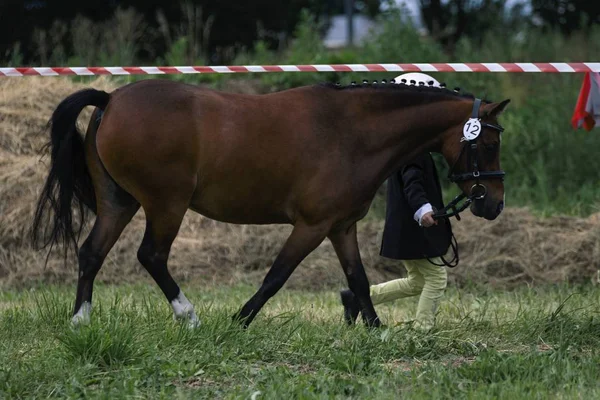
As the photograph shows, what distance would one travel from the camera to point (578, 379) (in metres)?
5.60

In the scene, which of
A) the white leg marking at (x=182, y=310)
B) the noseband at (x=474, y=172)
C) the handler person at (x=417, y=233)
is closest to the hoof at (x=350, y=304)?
the handler person at (x=417, y=233)

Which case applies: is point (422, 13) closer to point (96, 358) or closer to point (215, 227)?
point (215, 227)

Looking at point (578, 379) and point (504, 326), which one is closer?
point (578, 379)

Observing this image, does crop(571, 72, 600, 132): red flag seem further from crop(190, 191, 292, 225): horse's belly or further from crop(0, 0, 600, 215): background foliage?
crop(0, 0, 600, 215): background foliage

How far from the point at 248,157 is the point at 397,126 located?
1.03 meters

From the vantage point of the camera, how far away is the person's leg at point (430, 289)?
24.5 feet

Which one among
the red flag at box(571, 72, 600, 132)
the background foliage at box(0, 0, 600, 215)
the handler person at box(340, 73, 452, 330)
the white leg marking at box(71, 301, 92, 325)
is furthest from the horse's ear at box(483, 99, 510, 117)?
the background foliage at box(0, 0, 600, 215)

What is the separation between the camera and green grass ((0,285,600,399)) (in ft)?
17.5

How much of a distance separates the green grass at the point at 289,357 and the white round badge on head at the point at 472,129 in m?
1.22

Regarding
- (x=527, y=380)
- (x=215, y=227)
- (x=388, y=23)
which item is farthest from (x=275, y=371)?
(x=388, y=23)

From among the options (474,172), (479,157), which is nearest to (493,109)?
(479,157)

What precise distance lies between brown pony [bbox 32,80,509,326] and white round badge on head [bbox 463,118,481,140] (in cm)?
3

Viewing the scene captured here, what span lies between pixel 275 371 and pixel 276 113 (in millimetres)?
1944

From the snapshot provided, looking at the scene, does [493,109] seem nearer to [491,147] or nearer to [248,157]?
[491,147]
